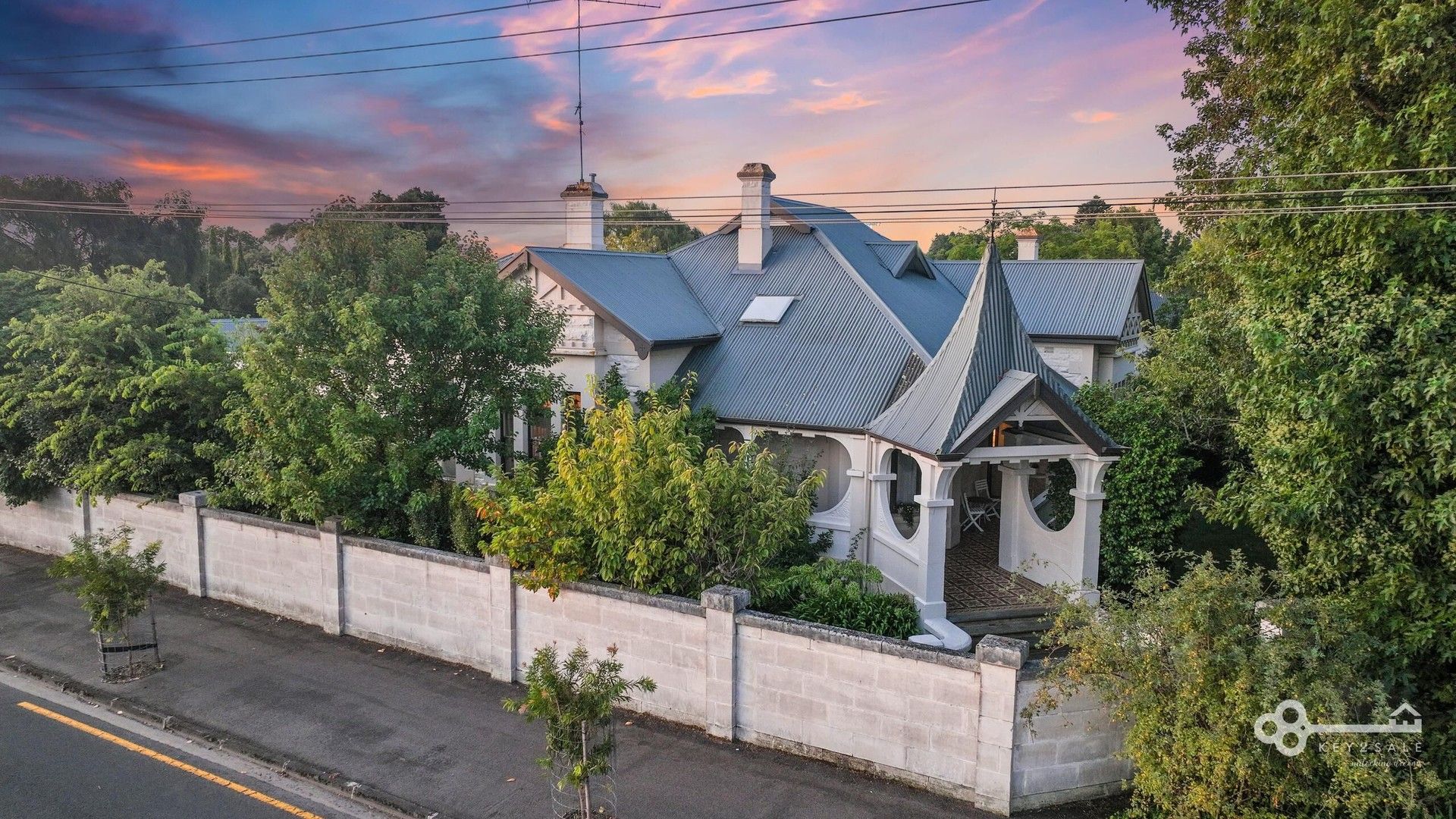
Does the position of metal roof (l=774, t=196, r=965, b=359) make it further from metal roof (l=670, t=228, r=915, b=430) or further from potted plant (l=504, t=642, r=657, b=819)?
potted plant (l=504, t=642, r=657, b=819)

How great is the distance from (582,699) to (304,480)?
27.9 feet

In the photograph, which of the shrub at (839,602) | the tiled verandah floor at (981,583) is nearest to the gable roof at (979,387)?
the shrub at (839,602)

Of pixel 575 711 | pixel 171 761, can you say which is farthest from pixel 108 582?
pixel 575 711

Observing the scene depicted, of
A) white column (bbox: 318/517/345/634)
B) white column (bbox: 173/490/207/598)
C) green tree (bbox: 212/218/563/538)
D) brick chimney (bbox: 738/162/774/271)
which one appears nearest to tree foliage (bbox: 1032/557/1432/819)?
green tree (bbox: 212/218/563/538)

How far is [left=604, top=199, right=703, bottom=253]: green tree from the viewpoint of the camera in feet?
152

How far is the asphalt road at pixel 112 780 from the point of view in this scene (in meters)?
9.66

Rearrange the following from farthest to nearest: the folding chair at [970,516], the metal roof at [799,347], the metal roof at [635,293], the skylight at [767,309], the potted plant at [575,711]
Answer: the skylight at [767,309] → the folding chair at [970,516] → the metal roof at [635,293] → the metal roof at [799,347] → the potted plant at [575,711]

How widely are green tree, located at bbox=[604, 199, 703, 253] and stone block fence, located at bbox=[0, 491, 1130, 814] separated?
26734 millimetres

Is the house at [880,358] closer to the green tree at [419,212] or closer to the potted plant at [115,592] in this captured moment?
the green tree at [419,212]

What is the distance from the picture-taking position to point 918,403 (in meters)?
14.7

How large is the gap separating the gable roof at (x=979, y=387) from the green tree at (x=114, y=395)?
12750 millimetres

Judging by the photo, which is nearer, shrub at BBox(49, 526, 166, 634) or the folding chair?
shrub at BBox(49, 526, 166, 634)

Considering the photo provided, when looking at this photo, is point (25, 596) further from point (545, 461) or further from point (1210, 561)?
point (1210, 561)

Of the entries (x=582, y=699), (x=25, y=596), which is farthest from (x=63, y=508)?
(x=582, y=699)
